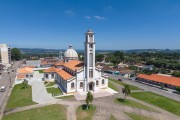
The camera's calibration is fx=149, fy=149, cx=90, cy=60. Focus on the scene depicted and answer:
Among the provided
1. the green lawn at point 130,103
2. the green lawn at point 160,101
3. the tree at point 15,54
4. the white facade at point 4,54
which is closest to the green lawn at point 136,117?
the green lawn at point 130,103

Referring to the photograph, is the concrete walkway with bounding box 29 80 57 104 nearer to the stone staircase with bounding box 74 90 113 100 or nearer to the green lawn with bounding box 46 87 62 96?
the green lawn with bounding box 46 87 62 96

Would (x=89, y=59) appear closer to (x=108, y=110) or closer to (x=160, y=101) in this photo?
(x=108, y=110)

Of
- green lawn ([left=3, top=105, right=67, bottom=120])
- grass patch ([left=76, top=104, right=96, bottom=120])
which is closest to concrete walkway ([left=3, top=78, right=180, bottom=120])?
grass patch ([left=76, top=104, right=96, bottom=120])

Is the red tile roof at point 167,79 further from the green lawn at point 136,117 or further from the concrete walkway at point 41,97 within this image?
the concrete walkway at point 41,97

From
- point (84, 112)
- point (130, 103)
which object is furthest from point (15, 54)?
point (130, 103)

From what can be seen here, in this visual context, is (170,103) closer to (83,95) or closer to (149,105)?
(149,105)

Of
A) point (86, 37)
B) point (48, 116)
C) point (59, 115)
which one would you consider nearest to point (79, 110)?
point (59, 115)
